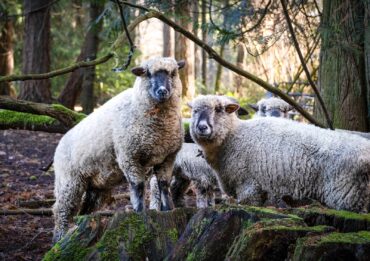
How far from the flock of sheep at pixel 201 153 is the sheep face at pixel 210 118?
0.04 ft

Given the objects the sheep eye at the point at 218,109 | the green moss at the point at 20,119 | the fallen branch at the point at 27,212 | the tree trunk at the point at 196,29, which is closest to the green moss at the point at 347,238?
the sheep eye at the point at 218,109

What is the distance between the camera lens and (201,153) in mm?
7562

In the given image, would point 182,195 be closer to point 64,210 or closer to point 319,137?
point 64,210

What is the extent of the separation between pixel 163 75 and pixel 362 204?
2510 mm

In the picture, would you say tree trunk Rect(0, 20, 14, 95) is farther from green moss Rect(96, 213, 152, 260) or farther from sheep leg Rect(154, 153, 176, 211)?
green moss Rect(96, 213, 152, 260)

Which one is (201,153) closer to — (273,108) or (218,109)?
(218,109)

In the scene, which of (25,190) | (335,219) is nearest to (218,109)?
(335,219)

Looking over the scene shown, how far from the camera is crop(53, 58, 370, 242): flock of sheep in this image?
636 centimetres

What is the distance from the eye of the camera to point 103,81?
72.9 ft

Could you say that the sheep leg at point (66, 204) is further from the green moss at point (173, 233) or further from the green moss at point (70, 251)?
the green moss at point (173, 233)

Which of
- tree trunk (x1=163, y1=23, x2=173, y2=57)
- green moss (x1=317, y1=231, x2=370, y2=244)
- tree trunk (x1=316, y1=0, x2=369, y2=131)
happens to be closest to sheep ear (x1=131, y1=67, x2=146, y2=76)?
green moss (x1=317, y1=231, x2=370, y2=244)

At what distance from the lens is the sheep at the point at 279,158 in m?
6.38

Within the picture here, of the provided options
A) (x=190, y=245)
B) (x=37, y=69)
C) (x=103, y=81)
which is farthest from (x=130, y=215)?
(x=103, y=81)

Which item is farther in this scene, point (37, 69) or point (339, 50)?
point (37, 69)
